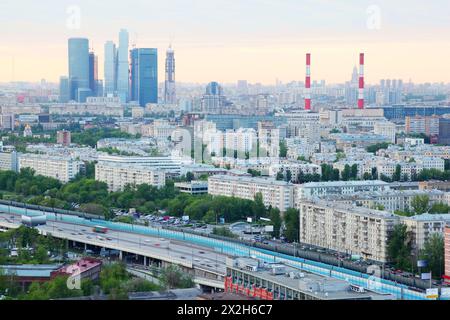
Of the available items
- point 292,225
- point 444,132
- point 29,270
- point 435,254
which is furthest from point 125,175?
point 444,132

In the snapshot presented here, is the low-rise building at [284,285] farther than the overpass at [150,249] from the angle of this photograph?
No

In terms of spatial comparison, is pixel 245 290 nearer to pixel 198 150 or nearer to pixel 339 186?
pixel 339 186

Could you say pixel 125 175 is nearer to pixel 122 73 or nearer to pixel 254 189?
pixel 254 189

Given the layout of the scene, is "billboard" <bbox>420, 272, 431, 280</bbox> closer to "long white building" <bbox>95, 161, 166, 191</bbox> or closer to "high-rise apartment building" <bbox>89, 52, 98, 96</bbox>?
"long white building" <bbox>95, 161, 166, 191</bbox>

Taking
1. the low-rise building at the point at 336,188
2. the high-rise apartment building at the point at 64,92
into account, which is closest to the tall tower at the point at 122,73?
the high-rise apartment building at the point at 64,92

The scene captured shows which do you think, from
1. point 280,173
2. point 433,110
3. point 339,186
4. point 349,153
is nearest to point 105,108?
point 433,110

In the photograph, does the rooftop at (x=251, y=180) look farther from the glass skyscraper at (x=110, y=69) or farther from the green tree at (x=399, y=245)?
the glass skyscraper at (x=110, y=69)
